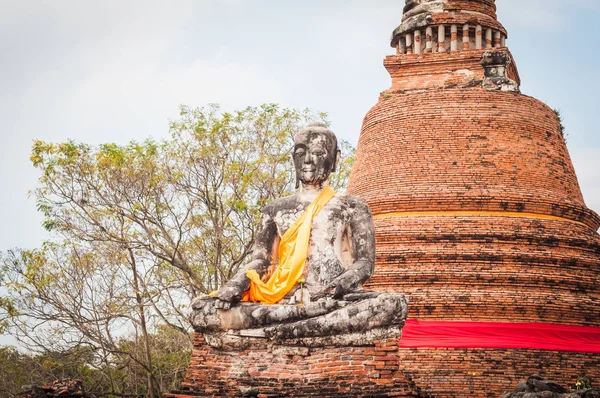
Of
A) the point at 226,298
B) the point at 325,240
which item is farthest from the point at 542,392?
the point at 226,298

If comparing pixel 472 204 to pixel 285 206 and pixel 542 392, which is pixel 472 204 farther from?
pixel 285 206

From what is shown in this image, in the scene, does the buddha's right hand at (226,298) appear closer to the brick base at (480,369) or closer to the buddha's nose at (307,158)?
the buddha's nose at (307,158)

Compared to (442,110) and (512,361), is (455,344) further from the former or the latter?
(442,110)

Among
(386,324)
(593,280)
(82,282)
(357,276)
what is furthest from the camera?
(82,282)

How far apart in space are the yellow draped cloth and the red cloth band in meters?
5.79

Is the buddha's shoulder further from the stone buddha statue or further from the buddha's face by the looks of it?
the buddha's face

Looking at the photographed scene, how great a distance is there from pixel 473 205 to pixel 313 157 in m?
7.29

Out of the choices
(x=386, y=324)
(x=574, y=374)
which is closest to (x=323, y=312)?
(x=386, y=324)

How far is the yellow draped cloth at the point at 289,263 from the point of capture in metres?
8.00

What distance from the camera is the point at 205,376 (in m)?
7.57

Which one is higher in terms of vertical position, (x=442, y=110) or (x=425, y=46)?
(x=425, y=46)

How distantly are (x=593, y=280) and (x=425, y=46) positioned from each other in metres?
6.30

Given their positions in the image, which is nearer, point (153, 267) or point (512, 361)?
point (512, 361)

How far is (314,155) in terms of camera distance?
8539mm
